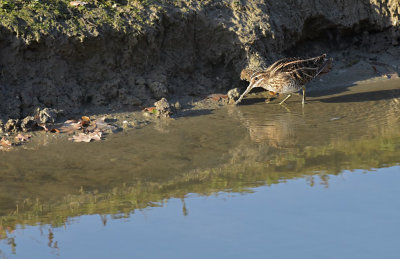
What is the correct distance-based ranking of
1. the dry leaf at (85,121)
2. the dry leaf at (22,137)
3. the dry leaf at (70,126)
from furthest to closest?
the dry leaf at (85,121)
the dry leaf at (70,126)
the dry leaf at (22,137)

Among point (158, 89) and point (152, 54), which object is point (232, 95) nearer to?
point (158, 89)

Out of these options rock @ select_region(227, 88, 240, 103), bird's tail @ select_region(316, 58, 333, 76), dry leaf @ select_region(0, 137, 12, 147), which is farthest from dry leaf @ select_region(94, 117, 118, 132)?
bird's tail @ select_region(316, 58, 333, 76)

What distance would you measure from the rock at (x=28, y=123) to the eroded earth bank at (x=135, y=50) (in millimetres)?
22

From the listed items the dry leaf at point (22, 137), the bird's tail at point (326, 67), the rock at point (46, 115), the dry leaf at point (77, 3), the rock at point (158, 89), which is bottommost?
the dry leaf at point (22, 137)

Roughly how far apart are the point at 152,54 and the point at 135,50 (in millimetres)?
324

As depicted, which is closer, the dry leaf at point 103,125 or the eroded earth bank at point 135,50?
the dry leaf at point 103,125

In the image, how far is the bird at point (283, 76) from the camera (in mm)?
9125

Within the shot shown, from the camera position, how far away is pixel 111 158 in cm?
695

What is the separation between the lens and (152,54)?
9.19m

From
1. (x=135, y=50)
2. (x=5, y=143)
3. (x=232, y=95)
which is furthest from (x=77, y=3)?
(x=232, y=95)

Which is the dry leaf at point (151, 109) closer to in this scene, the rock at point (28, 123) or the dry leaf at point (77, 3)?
the rock at point (28, 123)

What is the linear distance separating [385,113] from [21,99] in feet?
17.0

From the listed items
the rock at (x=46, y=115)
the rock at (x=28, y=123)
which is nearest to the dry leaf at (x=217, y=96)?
the rock at (x=46, y=115)

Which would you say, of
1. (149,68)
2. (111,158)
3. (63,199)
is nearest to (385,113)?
(149,68)
